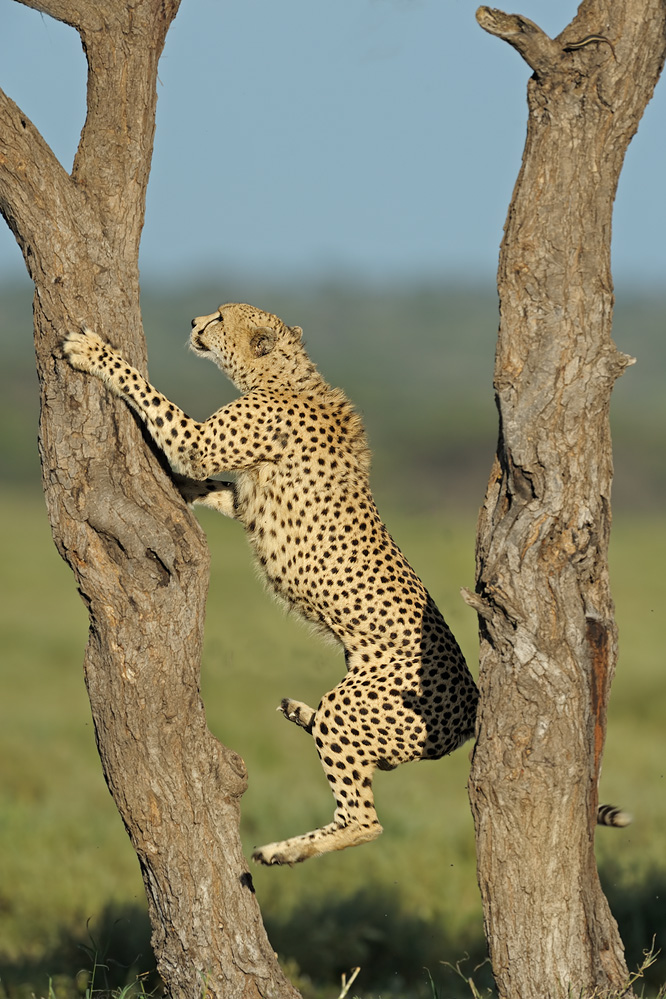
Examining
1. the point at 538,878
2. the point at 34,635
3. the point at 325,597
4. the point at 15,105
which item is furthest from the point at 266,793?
the point at 34,635

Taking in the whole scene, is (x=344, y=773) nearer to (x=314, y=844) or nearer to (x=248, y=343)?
(x=314, y=844)

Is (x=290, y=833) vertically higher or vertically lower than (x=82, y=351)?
lower

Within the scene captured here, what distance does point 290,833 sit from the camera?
9.20m

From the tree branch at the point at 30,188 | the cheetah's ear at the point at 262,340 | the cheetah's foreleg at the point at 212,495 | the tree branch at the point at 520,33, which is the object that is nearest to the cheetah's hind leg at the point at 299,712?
the cheetah's foreleg at the point at 212,495

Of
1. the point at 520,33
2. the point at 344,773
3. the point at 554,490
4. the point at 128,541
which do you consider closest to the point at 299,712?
the point at 344,773

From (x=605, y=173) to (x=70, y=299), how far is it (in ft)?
6.85

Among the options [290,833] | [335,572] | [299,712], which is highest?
[335,572]

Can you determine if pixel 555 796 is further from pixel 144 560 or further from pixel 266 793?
pixel 266 793

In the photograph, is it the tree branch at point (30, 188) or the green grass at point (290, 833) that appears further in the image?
the green grass at point (290, 833)

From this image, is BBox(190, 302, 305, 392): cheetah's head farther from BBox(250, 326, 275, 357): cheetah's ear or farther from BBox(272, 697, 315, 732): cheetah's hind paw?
BBox(272, 697, 315, 732): cheetah's hind paw

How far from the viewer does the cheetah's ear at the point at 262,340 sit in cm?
575

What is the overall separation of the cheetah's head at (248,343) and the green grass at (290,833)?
1.21m

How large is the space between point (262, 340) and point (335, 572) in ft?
4.58

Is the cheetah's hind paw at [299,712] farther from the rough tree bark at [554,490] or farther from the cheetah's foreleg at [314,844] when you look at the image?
the rough tree bark at [554,490]
